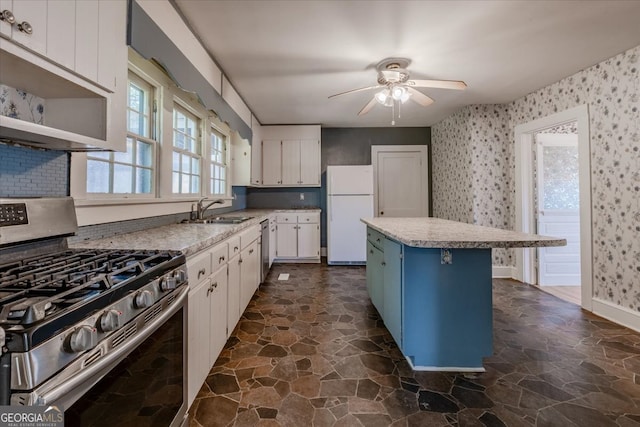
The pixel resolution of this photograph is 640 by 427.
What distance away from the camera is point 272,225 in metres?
4.53

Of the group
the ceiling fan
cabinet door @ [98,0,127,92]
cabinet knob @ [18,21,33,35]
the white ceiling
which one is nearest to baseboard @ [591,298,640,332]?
the white ceiling

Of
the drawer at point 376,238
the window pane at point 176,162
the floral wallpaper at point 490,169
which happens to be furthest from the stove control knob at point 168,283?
the floral wallpaper at point 490,169

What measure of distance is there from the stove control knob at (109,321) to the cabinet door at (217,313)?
2.89 ft

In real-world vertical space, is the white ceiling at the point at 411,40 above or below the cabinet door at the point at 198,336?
above

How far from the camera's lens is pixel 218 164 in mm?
3783

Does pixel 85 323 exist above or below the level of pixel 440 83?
below

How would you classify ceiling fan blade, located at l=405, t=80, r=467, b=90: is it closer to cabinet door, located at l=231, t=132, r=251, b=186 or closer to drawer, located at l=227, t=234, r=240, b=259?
drawer, located at l=227, t=234, r=240, b=259

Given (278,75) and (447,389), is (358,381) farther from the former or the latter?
(278,75)

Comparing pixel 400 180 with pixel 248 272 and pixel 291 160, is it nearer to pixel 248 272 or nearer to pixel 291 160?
pixel 291 160

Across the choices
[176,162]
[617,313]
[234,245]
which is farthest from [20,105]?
[617,313]

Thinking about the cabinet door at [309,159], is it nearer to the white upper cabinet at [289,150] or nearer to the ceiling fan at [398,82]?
the white upper cabinet at [289,150]

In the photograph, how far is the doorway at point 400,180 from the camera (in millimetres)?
5434

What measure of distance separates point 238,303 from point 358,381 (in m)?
1.11

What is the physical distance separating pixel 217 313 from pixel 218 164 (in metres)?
2.43
